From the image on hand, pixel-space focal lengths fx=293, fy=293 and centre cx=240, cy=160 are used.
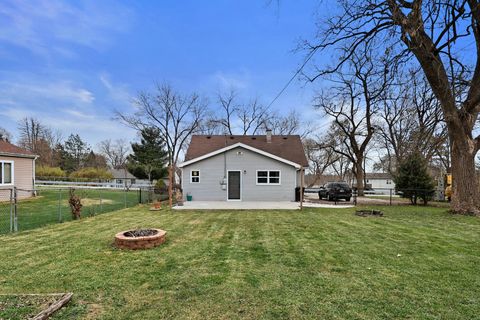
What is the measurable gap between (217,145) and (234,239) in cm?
1544

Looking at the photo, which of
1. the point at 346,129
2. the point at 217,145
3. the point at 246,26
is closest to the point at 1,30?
the point at 246,26

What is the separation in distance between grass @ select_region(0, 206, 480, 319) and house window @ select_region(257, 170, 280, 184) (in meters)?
10.2

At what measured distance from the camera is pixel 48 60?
54.7 ft

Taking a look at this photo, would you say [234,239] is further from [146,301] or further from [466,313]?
[466,313]

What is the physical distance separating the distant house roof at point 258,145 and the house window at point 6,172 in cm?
1011

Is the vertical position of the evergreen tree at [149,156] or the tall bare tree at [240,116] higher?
the tall bare tree at [240,116]

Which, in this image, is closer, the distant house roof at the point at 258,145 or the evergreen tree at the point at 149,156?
the distant house roof at the point at 258,145

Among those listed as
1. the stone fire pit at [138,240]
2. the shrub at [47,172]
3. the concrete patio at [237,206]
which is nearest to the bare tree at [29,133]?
the shrub at [47,172]

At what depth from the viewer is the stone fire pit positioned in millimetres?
6168

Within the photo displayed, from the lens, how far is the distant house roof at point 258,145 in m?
21.1

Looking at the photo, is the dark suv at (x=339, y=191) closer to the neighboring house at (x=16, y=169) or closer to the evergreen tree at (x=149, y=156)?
the neighboring house at (x=16, y=169)

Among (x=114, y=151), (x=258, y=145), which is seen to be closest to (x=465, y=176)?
(x=258, y=145)

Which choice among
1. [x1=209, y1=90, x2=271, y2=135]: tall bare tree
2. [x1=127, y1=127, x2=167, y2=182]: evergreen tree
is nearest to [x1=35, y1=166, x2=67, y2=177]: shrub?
[x1=127, y1=127, x2=167, y2=182]: evergreen tree

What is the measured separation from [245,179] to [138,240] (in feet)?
41.1
